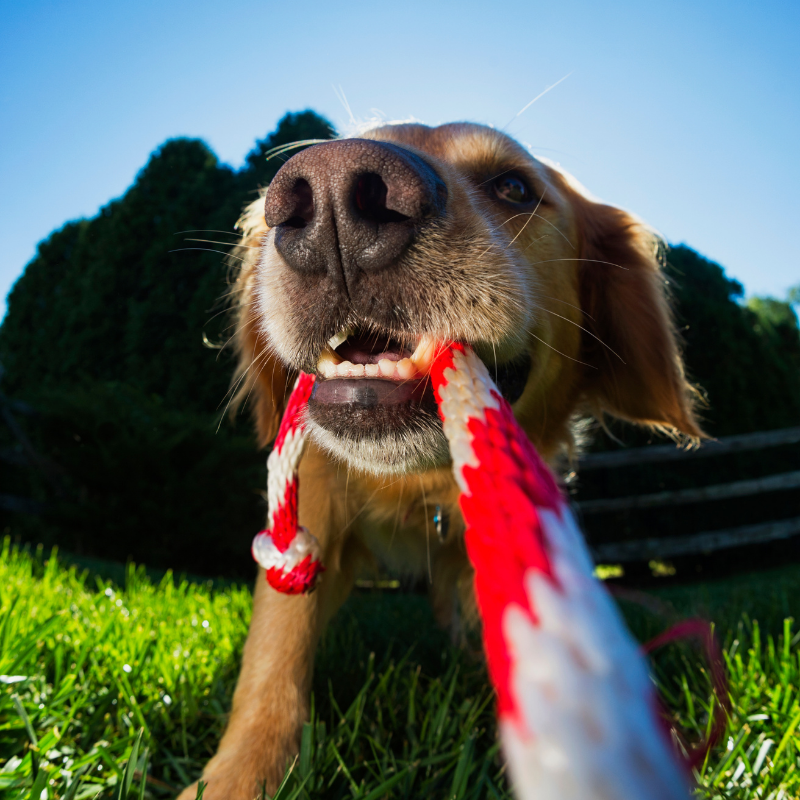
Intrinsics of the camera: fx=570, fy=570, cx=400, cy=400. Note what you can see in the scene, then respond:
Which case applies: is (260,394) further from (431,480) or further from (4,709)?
(4,709)

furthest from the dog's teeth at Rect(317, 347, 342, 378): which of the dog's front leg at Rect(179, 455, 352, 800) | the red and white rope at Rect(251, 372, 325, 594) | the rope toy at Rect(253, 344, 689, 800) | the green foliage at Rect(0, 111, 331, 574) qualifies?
the green foliage at Rect(0, 111, 331, 574)

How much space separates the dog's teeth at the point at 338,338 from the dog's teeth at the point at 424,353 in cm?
15

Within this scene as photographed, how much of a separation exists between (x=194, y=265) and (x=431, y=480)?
6.94 metres

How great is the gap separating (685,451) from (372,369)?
5949 millimetres

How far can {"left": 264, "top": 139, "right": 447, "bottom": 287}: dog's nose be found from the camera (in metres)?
1.06

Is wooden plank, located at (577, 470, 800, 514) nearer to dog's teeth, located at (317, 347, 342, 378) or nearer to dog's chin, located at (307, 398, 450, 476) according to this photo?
dog's chin, located at (307, 398, 450, 476)

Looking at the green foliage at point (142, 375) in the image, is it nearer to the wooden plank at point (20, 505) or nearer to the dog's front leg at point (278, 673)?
the wooden plank at point (20, 505)

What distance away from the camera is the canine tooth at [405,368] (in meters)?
1.21

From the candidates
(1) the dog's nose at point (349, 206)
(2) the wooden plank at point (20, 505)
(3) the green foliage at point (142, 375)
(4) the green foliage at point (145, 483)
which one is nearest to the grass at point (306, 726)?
(1) the dog's nose at point (349, 206)

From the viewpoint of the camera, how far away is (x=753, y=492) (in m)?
6.39

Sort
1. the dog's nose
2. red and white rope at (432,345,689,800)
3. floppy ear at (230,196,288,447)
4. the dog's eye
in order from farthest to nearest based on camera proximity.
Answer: floppy ear at (230,196,288,447) → the dog's eye → the dog's nose → red and white rope at (432,345,689,800)

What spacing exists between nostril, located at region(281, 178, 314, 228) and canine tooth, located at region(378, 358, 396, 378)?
1.09 ft

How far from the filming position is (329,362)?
130 cm

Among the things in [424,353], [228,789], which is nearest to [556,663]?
[424,353]
